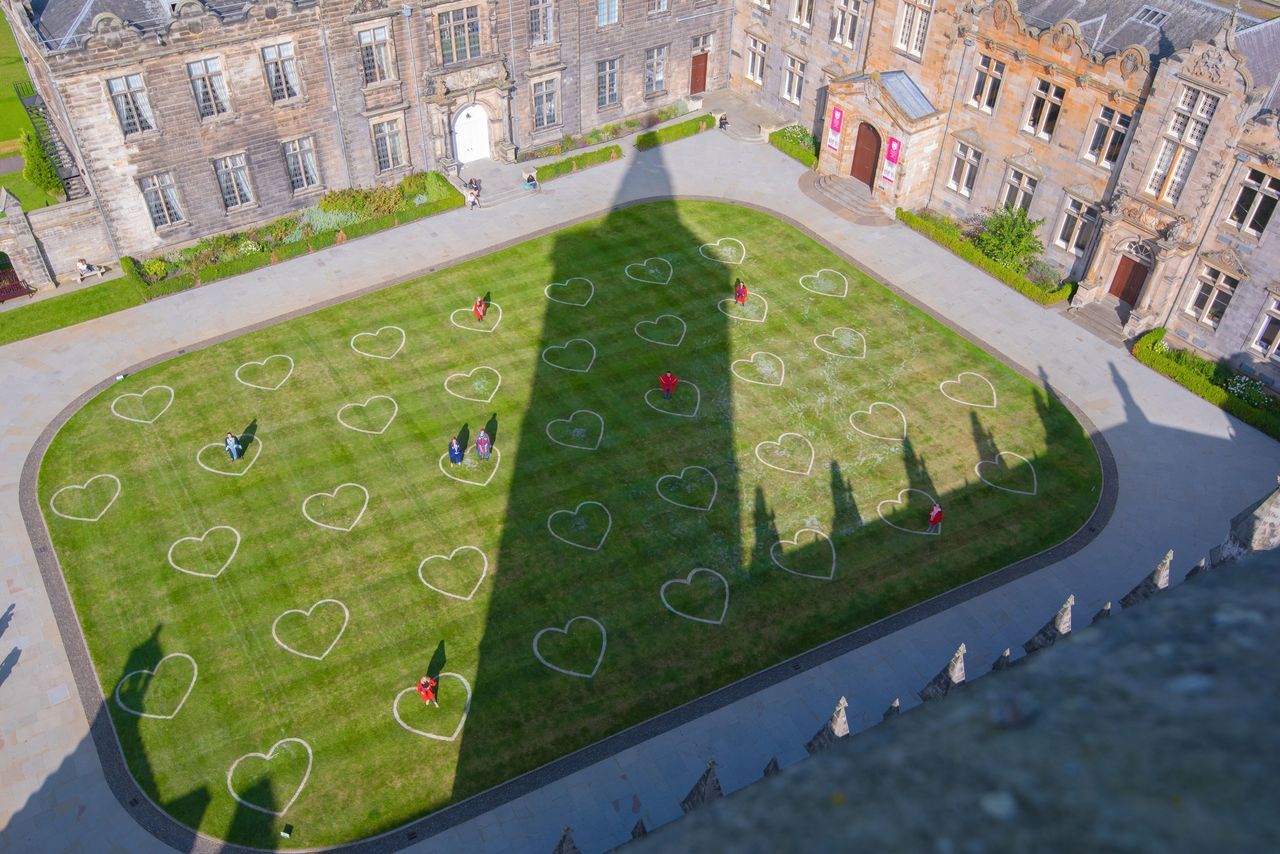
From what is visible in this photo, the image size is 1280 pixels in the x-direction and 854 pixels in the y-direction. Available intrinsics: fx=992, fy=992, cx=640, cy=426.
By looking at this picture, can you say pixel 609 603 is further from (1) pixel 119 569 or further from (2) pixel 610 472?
(1) pixel 119 569

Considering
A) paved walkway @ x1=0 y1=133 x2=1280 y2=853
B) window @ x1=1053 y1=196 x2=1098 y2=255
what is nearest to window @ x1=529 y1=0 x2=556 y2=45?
paved walkway @ x1=0 y1=133 x2=1280 y2=853

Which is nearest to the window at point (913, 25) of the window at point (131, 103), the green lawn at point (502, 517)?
the green lawn at point (502, 517)

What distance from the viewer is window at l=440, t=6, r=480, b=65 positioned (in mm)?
59125

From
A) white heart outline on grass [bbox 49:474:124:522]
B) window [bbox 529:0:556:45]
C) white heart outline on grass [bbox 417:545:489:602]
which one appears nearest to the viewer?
white heart outline on grass [bbox 417:545:489:602]

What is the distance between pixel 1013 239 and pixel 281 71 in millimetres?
42152

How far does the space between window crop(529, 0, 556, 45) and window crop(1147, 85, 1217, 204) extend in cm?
3631

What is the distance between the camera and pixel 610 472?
4481cm

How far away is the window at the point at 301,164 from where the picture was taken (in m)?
58.3

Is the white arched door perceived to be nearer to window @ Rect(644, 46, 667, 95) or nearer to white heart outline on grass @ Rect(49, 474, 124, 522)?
window @ Rect(644, 46, 667, 95)

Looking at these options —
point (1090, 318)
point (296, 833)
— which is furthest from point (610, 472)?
point (1090, 318)

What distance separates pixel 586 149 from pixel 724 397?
26985 millimetres

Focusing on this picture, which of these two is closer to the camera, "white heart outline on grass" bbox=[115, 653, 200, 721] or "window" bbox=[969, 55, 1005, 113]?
"white heart outline on grass" bbox=[115, 653, 200, 721]

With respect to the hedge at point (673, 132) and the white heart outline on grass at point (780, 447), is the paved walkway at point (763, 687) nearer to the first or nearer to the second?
Answer: the hedge at point (673, 132)

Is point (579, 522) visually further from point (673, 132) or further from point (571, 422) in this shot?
point (673, 132)
